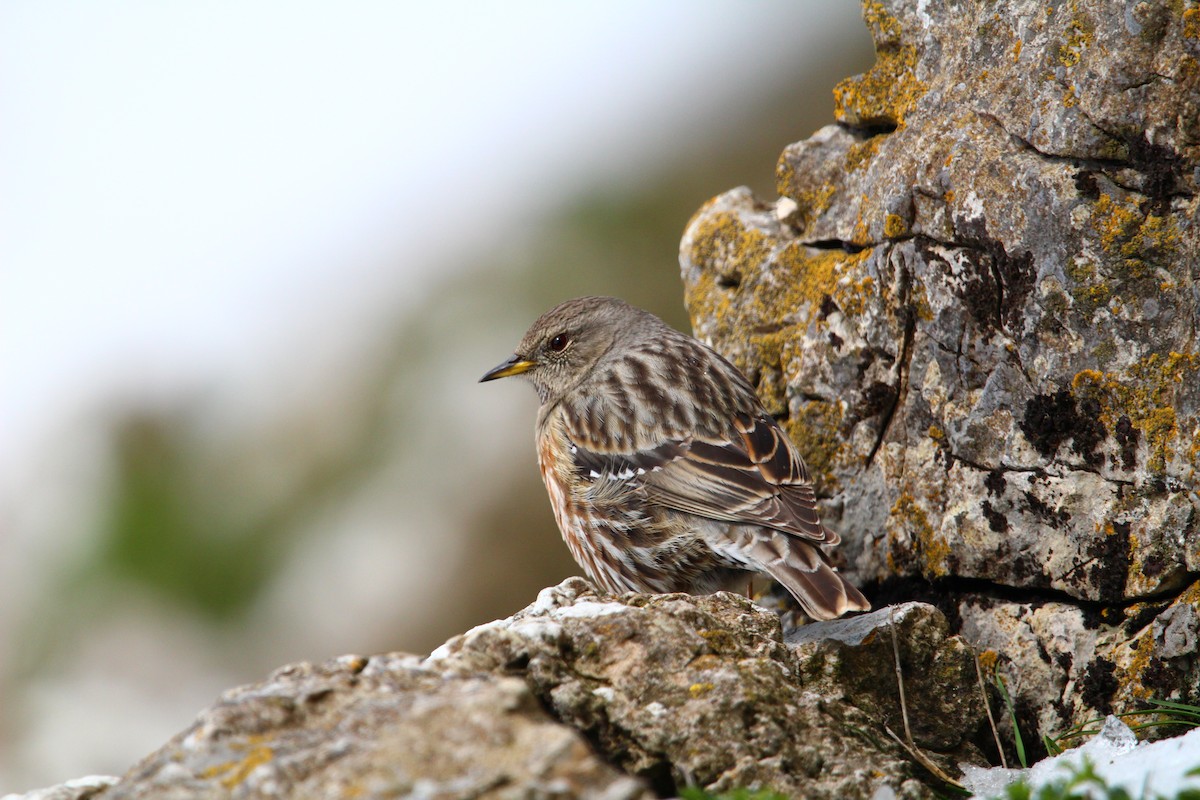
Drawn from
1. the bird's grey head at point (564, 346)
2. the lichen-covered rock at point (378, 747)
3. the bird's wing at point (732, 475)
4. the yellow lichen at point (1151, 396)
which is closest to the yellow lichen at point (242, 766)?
the lichen-covered rock at point (378, 747)

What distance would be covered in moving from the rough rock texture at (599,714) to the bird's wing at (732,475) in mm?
652

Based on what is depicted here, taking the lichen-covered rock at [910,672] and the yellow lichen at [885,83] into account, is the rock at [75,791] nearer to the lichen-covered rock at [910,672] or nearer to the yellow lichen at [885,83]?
the lichen-covered rock at [910,672]

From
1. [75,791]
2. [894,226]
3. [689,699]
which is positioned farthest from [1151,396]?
[75,791]

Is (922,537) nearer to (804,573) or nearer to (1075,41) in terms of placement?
(804,573)

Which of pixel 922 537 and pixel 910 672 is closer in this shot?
pixel 910 672

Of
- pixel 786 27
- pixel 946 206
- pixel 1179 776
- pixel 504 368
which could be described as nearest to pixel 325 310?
pixel 786 27

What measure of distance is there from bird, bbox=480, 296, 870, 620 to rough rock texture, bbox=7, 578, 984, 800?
1.83ft

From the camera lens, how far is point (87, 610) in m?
10.8

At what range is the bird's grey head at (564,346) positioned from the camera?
21.8 feet

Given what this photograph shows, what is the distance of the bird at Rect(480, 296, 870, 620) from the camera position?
202 inches

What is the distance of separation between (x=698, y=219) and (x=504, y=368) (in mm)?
1453

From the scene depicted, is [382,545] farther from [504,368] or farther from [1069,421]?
[1069,421]

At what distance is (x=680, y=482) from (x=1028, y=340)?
1.72 metres

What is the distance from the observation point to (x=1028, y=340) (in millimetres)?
4633
